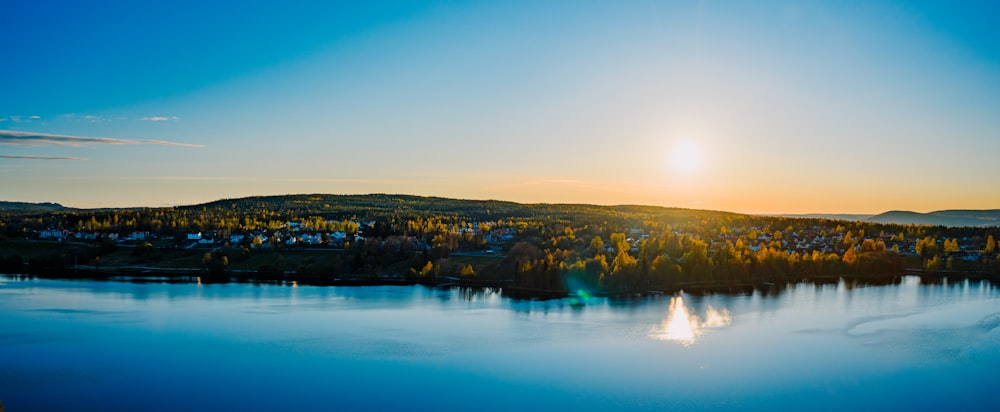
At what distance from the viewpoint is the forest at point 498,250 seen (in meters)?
51.2

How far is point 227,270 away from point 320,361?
38.2 m

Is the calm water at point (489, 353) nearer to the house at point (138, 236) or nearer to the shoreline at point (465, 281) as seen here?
the shoreline at point (465, 281)

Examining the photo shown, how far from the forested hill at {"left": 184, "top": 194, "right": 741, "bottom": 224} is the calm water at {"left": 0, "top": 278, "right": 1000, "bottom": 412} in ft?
192

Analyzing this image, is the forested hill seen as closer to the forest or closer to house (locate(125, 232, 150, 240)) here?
the forest

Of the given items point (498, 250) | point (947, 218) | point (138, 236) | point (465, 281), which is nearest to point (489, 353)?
point (465, 281)

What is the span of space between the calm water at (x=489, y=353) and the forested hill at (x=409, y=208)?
58.5m

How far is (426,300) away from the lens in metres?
42.2

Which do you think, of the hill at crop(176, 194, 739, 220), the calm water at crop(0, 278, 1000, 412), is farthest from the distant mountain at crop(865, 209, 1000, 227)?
the calm water at crop(0, 278, 1000, 412)

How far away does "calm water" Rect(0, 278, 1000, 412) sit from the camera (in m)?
20.9

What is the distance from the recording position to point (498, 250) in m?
65.9

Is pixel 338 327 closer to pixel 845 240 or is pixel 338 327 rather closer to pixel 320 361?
pixel 320 361

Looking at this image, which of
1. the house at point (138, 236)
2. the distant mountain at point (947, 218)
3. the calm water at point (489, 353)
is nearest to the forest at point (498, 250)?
the house at point (138, 236)

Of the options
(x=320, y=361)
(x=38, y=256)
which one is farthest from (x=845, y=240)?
(x=38, y=256)

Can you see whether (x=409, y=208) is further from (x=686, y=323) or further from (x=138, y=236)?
(x=686, y=323)
